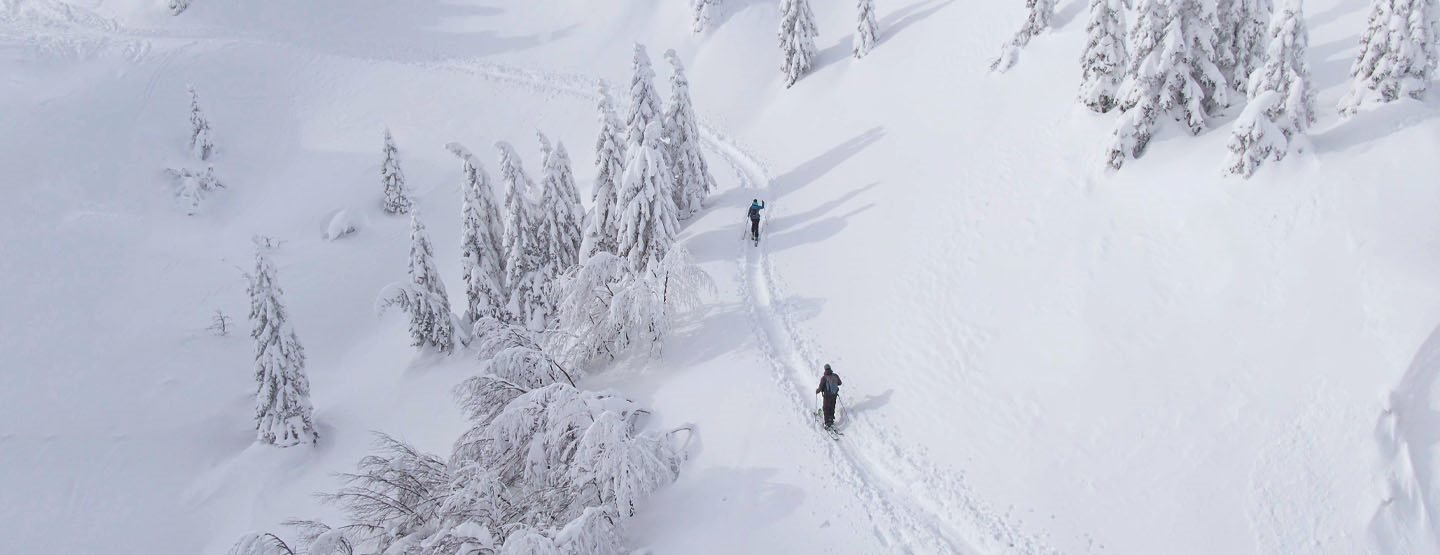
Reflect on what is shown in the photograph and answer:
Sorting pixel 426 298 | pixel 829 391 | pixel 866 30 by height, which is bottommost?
pixel 829 391

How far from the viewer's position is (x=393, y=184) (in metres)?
44.8

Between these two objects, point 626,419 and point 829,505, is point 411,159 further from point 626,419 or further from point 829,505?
point 829,505

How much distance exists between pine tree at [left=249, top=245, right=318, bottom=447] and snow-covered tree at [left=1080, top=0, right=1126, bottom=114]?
26.7 metres

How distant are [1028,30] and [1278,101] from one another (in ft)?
48.7

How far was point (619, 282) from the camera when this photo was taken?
918 inches

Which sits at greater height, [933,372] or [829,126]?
[829,126]

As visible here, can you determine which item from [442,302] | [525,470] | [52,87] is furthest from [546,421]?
[52,87]

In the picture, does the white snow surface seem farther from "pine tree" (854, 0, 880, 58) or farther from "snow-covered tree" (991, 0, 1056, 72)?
"pine tree" (854, 0, 880, 58)

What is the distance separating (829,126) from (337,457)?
24203 mm

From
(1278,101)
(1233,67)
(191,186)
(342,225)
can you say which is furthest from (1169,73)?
(191,186)

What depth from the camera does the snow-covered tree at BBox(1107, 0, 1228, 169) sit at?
19.5m

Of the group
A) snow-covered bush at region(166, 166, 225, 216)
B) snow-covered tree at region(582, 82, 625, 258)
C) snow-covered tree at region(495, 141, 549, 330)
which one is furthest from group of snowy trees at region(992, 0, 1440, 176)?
snow-covered bush at region(166, 166, 225, 216)

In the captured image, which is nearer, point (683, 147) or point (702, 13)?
point (683, 147)

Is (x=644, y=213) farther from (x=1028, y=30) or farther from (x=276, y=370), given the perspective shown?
(x=1028, y=30)
